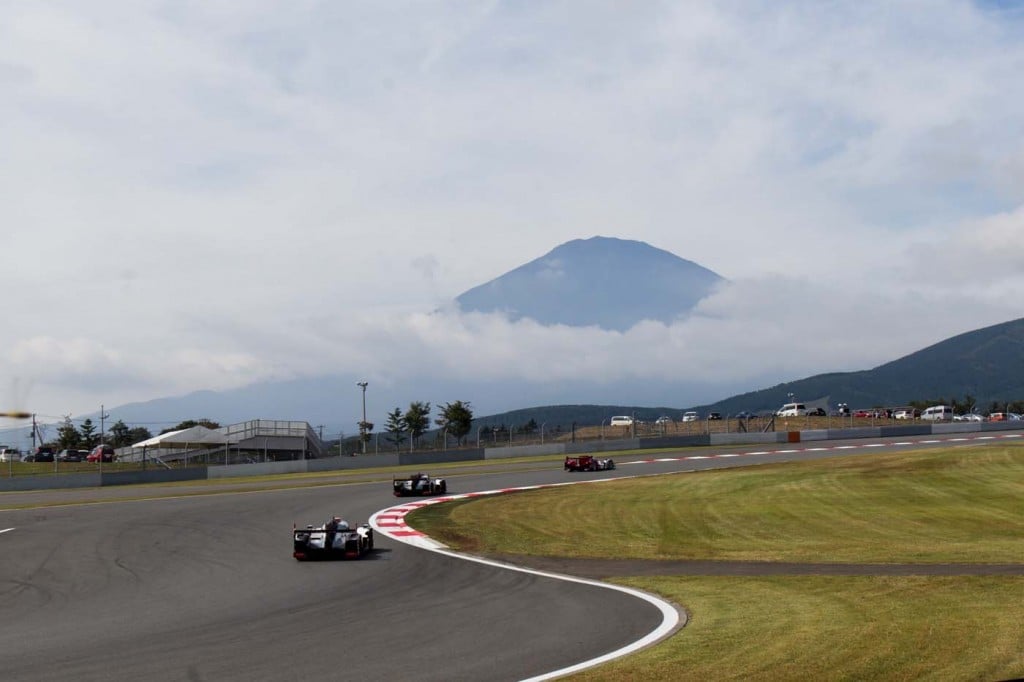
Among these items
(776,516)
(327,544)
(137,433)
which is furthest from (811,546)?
(137,433)

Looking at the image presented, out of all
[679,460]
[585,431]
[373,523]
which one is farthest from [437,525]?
[585,431]

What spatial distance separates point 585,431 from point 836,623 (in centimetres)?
9257

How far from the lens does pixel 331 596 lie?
48.6 ft

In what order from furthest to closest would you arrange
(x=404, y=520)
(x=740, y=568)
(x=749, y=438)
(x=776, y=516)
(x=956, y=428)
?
(x=956, y=428), (x=749, y=438), (x=404, y=520), (x=776, y=516), (x=740, y=568)

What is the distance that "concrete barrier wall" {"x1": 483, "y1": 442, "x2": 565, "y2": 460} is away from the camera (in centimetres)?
6706

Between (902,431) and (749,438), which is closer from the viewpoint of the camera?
(749,438)

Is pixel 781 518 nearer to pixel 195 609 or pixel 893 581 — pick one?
pixel 893 581

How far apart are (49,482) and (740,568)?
44377 millimetres

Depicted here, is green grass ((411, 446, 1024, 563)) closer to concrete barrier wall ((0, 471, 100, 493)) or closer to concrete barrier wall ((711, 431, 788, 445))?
concrete barrier wall ((0, 471, 100, 493))

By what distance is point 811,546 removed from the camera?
811 inches

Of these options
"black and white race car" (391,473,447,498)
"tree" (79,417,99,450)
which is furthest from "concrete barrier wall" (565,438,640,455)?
"tree" (79,417,99,450)

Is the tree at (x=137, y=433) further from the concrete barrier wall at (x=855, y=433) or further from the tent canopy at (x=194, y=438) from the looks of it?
the concrete barrier wall at (x=855, y=433)

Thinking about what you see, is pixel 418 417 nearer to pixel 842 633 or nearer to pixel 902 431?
pixel 902 431

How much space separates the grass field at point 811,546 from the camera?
31.6 ft
